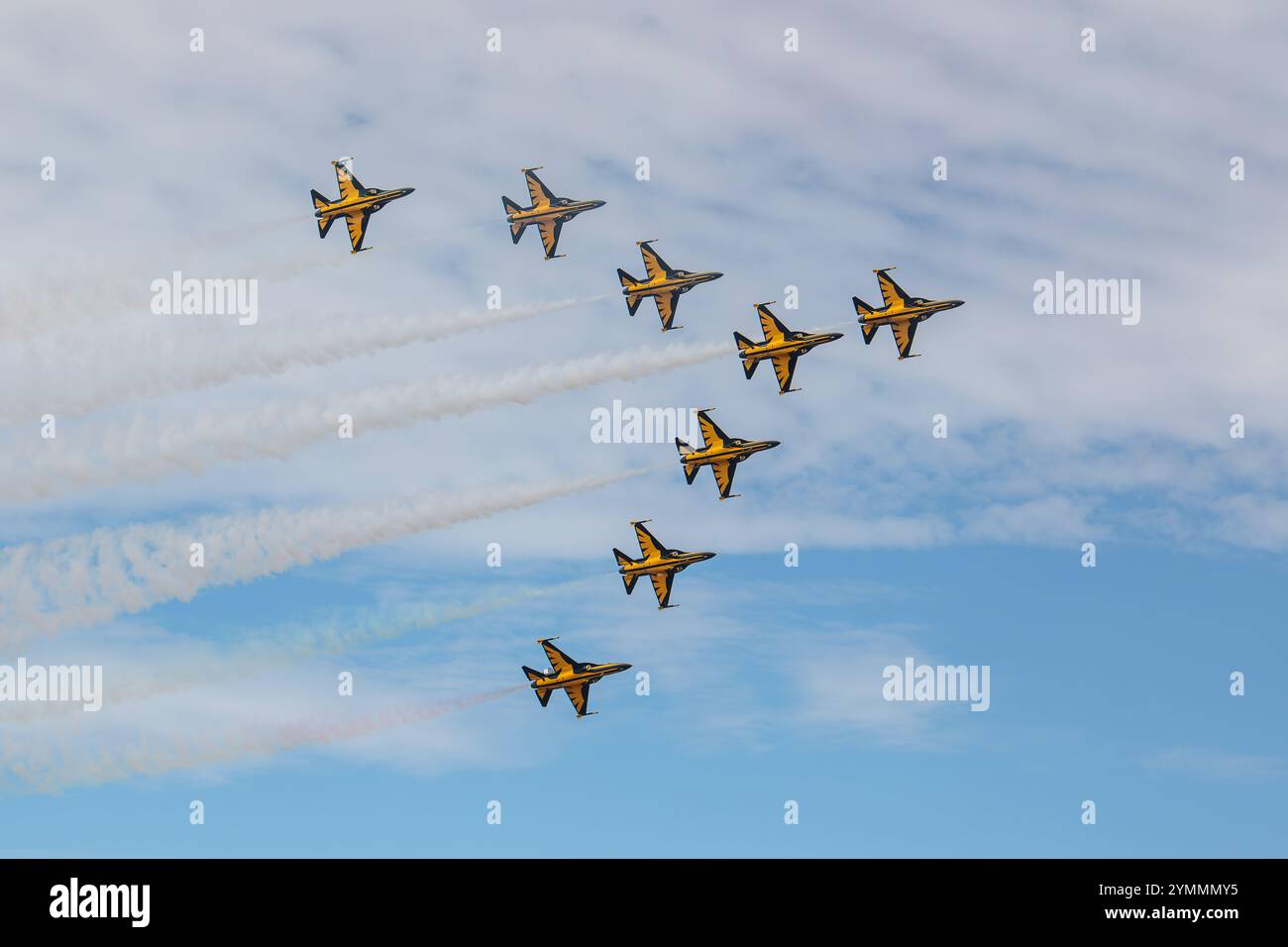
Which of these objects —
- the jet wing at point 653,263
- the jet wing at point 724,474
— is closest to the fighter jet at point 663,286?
the jet wing at point 653,263

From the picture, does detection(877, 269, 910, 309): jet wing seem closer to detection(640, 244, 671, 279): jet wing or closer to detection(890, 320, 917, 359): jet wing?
detection(890, 320, 917, 359): jet wing

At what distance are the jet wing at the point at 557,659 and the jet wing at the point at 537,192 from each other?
34.5 meters

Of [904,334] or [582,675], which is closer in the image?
[582,675]

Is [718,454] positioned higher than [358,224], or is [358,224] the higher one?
[358,224]

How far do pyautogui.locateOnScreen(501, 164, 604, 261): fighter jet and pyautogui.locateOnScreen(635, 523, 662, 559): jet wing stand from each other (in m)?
23.1

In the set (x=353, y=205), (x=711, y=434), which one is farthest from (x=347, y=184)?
(x=711, y=434)

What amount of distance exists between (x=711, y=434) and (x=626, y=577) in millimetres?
12537

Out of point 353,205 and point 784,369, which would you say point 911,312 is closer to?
point 784,369

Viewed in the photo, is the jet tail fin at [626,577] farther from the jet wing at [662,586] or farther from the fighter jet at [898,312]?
the fighter jet at [898,312]

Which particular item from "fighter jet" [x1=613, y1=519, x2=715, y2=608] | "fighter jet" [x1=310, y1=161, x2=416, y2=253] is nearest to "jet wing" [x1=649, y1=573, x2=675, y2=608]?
"fighter jet" [x1=613, y1=519, x2=715, y2=608]

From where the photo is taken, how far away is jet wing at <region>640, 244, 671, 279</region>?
492 ft

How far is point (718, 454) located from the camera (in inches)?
5620
